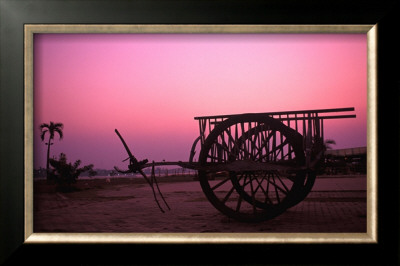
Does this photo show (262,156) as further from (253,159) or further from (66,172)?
(66,172)

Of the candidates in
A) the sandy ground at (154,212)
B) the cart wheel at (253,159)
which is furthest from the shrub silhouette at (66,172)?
the cart wheel at (253,159)

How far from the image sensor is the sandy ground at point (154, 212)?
199 inches

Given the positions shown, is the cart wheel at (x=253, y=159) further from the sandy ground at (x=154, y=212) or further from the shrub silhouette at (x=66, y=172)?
the shrub silhouette at (x=66, y=172)

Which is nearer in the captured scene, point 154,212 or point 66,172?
point 66,172

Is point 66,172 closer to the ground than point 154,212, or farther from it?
farther from it

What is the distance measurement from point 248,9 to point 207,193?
6.97 ft

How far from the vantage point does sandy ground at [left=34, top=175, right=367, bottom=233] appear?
507 cm

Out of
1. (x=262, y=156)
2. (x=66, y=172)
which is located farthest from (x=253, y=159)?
(x=66, y=172)

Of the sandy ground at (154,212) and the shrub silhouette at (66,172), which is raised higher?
the shrub silhouette at (66,172)

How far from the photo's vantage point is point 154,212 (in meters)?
5.80

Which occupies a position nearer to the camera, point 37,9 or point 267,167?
point 37,9

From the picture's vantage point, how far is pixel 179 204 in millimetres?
6277
